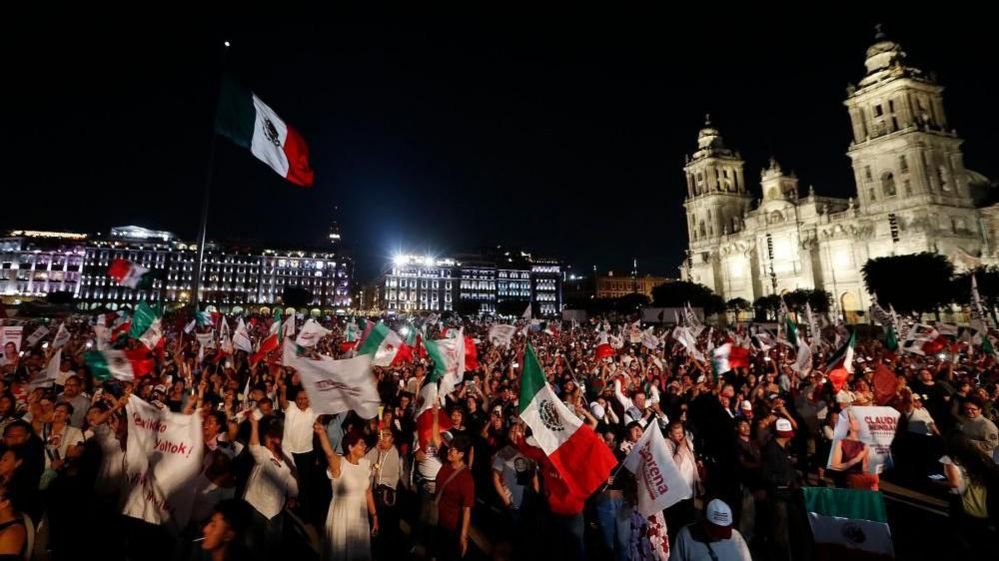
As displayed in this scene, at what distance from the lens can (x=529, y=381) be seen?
5.67m

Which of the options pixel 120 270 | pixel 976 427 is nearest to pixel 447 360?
pixel 976 427

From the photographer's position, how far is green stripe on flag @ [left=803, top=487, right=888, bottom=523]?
4078 millimetres

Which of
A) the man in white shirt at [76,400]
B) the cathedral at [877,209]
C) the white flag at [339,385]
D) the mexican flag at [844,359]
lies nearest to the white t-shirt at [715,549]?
the white flag at [339,385]

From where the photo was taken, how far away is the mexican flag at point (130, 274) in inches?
679

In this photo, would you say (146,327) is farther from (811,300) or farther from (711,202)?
(711,202)

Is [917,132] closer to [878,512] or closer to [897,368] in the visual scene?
[897,368]

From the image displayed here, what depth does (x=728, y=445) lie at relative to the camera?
265 inches

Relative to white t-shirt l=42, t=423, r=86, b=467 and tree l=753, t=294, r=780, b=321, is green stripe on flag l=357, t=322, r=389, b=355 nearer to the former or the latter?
white t-shirt l=42, t=423, r=86, b=467

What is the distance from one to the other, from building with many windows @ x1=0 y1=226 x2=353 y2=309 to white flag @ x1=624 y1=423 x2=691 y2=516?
12520 cm

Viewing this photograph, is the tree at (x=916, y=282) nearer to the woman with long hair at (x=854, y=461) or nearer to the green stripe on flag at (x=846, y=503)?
the woman with long hair at (x=854, y=461)

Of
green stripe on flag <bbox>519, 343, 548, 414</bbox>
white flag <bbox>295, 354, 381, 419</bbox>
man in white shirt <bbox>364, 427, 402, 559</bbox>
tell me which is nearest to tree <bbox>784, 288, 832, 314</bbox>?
green stripe on flag <bbox>519, 343, 548, 414</bbox>

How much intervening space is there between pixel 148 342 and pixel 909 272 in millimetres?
60179

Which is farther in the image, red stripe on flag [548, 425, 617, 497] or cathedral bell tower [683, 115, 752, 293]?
cathedral bell tower [683, 115, 752, 293]

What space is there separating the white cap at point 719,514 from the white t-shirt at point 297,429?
5.22 metres
